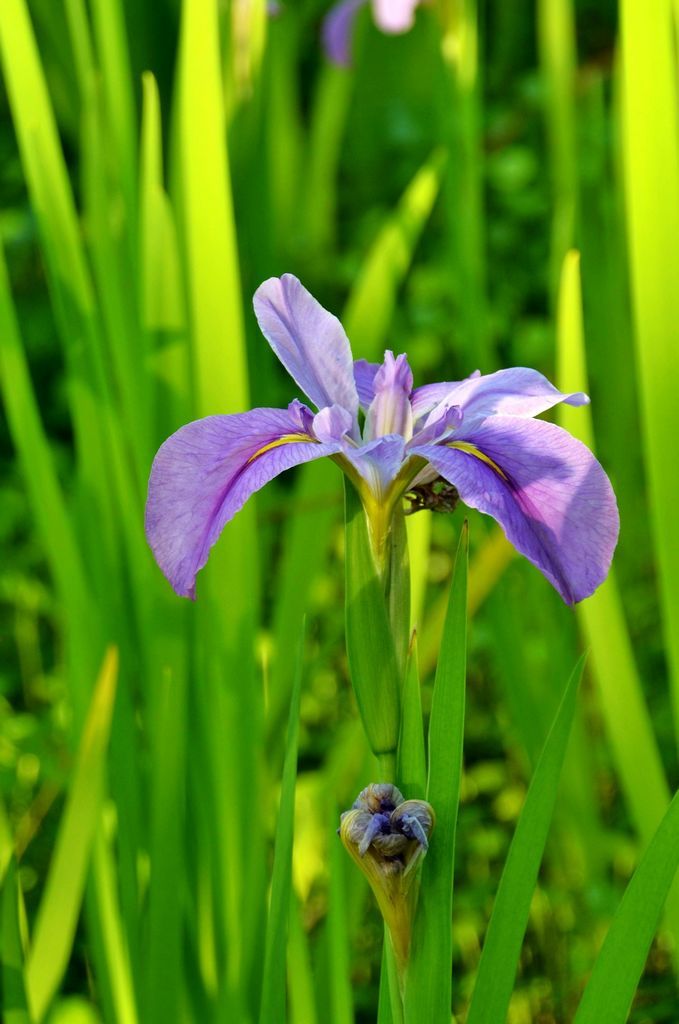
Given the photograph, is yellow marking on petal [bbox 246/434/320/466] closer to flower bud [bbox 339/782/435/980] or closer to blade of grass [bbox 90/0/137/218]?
flower bud [bbox 339/782/435/980]

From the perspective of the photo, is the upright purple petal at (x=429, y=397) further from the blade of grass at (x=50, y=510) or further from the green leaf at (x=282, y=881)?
the blade of grass at (x=50, y=510)

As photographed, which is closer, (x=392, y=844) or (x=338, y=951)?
(x=392, y=844)

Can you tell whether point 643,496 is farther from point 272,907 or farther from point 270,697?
point 272,907

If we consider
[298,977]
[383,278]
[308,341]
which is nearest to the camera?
[308,341]

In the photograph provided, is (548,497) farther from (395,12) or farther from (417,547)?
(395,12)

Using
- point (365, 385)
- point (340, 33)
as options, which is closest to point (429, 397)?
point (365, 385)

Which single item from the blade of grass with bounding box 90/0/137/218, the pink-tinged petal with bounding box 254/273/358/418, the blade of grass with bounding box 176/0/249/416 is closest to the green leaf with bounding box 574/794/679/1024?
the pink-tinged petal with bounding box 254/273/358/418

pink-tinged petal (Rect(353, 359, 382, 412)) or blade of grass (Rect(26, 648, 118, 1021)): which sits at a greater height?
pink-tinged petal (Rect(353, 359, 382, 412))
